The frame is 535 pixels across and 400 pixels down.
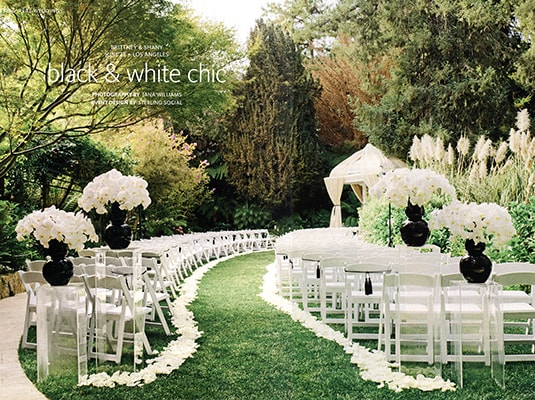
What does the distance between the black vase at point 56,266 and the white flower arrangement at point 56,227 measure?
0.06 meters

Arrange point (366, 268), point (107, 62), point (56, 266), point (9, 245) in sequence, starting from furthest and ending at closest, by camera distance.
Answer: point (9, 245) < point (107, 62) < point (366, 268) < point (56, 266)

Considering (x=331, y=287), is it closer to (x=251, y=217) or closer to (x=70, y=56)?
(x=251, y=217)

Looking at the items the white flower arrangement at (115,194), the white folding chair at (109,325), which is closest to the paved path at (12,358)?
the white folding chair at (109,325)

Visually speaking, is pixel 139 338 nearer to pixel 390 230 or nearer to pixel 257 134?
pixel 257 134

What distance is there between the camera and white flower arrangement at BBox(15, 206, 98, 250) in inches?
137

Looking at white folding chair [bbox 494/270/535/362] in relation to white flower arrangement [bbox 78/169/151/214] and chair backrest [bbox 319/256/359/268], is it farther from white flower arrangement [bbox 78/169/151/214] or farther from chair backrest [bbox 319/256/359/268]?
white flower arrangement [bbox 78/169/151/214]

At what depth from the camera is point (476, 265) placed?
332 centimetres

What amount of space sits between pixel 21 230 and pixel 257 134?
2.88 metres

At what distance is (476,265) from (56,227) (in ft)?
8.57

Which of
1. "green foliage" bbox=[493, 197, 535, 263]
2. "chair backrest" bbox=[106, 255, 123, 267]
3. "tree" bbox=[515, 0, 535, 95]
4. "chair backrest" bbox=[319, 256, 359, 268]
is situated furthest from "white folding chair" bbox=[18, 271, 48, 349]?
"tree" bbox=[515, 0, 535, 95]

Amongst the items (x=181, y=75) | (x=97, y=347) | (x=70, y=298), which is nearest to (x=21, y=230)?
(x=70, y=298)

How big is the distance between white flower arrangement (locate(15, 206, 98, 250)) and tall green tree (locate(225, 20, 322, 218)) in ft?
8.44

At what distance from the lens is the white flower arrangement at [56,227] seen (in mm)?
3484

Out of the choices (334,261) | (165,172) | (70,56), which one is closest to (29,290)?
(165,172)
